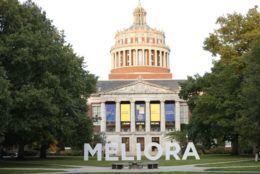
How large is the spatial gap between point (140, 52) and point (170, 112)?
84.1ft

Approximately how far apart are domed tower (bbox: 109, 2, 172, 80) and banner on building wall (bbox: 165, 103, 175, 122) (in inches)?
673

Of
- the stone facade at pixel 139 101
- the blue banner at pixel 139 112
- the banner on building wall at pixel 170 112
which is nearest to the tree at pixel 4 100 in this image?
the stone facade at pixel 139 101

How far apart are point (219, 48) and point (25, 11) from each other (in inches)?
925

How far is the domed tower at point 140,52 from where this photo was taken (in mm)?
128125

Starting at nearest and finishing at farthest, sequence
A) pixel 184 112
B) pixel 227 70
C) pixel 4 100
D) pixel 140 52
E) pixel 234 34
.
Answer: pixel 4 100, pixel 227 70, pixel 234 34, pixel 184 112, pixel 140 52

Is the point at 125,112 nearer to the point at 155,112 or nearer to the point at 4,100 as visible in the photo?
Result: the point at 155,112

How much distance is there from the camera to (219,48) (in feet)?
172

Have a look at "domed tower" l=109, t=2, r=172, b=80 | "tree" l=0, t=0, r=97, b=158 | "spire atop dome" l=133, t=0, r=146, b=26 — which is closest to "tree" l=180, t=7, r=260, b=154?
"tree" l=0, t=0, r=97, b=158

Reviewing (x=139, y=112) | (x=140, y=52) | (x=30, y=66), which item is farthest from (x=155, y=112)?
(x=30, y=66)

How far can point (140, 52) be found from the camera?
129750mm

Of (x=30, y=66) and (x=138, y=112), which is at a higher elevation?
(x=138, y=112)

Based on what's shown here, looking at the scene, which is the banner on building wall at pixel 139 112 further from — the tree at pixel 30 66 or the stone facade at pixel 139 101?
the tree at pixel 30 66

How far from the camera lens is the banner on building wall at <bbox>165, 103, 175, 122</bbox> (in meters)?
110

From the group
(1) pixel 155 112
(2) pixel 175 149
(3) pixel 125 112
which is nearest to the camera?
(2) pixel 175 149
